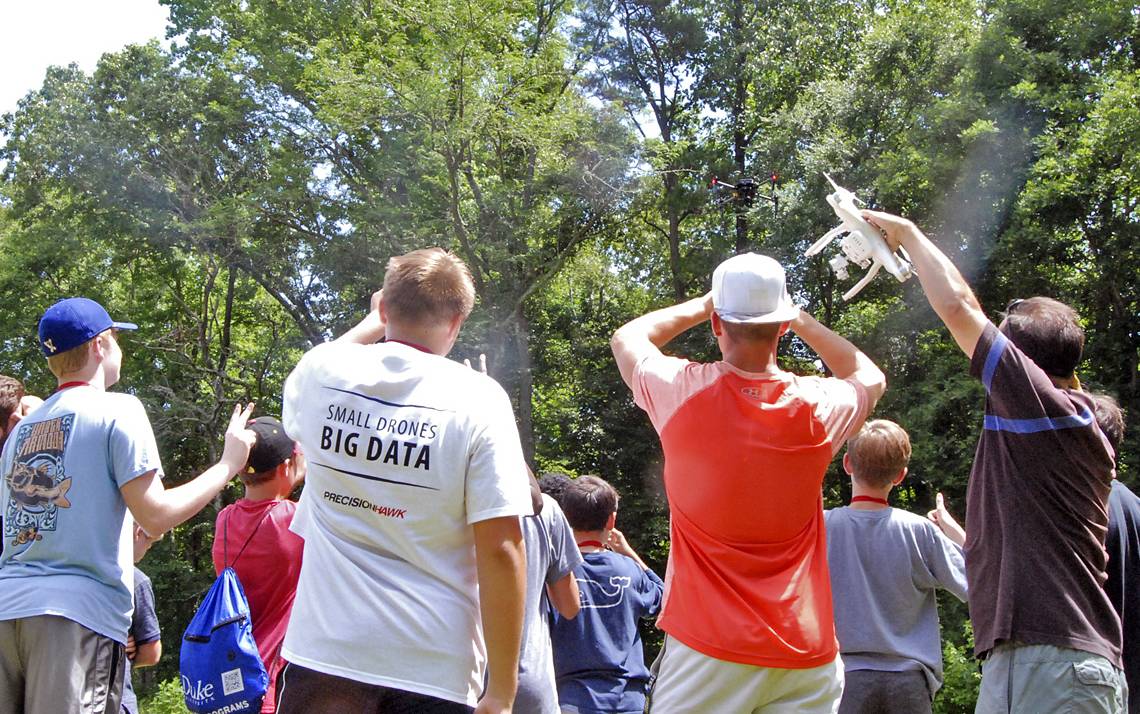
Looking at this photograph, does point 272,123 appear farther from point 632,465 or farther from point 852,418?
point 852,418

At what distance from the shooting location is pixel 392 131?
1956 cm

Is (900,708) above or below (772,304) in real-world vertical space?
below

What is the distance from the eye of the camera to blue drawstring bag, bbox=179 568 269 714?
2.96 metres

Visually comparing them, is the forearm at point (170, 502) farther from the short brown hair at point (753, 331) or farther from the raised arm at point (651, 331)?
the short brown hair at point (753, 331)

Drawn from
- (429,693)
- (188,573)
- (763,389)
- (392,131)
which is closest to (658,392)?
(763,389)

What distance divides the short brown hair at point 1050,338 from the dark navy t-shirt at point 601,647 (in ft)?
6.16

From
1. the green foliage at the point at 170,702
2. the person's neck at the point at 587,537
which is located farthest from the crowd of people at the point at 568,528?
the green foliage at the point at 170,702

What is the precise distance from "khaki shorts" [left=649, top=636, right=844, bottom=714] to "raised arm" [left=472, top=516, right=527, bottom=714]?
46 centimetres

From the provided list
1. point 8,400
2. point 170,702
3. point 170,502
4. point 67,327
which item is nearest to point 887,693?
A: point 170,502

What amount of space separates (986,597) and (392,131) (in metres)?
18.0

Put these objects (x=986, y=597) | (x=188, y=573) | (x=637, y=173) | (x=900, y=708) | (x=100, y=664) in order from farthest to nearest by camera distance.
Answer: (x=188, y=573)
(x=637, y=173)
(x=900, y=708)
(x=100, y=664)
(x=986, y=597)

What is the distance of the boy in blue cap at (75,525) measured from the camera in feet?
9.64

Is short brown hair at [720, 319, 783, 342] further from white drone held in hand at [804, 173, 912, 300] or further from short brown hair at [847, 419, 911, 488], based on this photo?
short brown hair at [847, 419, 911, 488]

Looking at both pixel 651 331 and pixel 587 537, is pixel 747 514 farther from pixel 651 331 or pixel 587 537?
pixel 587 537
